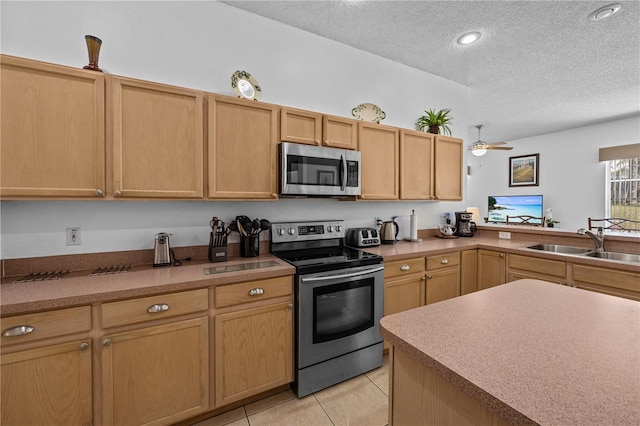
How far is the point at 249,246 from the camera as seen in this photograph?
224 cm

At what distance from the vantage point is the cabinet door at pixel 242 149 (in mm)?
1967

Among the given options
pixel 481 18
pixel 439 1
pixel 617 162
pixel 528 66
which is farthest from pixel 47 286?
pixel 617 162

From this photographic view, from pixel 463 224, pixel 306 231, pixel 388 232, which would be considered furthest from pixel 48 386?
pixel 463 224

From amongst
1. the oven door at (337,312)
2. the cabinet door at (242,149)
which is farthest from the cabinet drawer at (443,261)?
the cabinet door at (242,149)

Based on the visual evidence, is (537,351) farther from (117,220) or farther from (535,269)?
(117,220)

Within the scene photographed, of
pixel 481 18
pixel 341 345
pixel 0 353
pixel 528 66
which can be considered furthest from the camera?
pixel 528 66

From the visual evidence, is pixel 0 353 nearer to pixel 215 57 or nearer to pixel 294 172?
pixel 294 172

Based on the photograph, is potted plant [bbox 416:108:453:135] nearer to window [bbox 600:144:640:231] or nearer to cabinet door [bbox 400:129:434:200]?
cabinet door [bbox 400:129:434:200]

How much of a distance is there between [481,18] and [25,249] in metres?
3.78

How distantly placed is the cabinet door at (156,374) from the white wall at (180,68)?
2.46 ft

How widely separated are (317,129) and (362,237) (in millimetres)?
1107

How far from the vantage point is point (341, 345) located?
6.75 feet

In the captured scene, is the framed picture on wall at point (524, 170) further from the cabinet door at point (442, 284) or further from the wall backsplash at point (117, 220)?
the wall backsplash at point (117, 220)

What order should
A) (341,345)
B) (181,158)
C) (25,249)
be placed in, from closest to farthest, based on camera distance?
(25,249)
(181,158)
(341,345)
